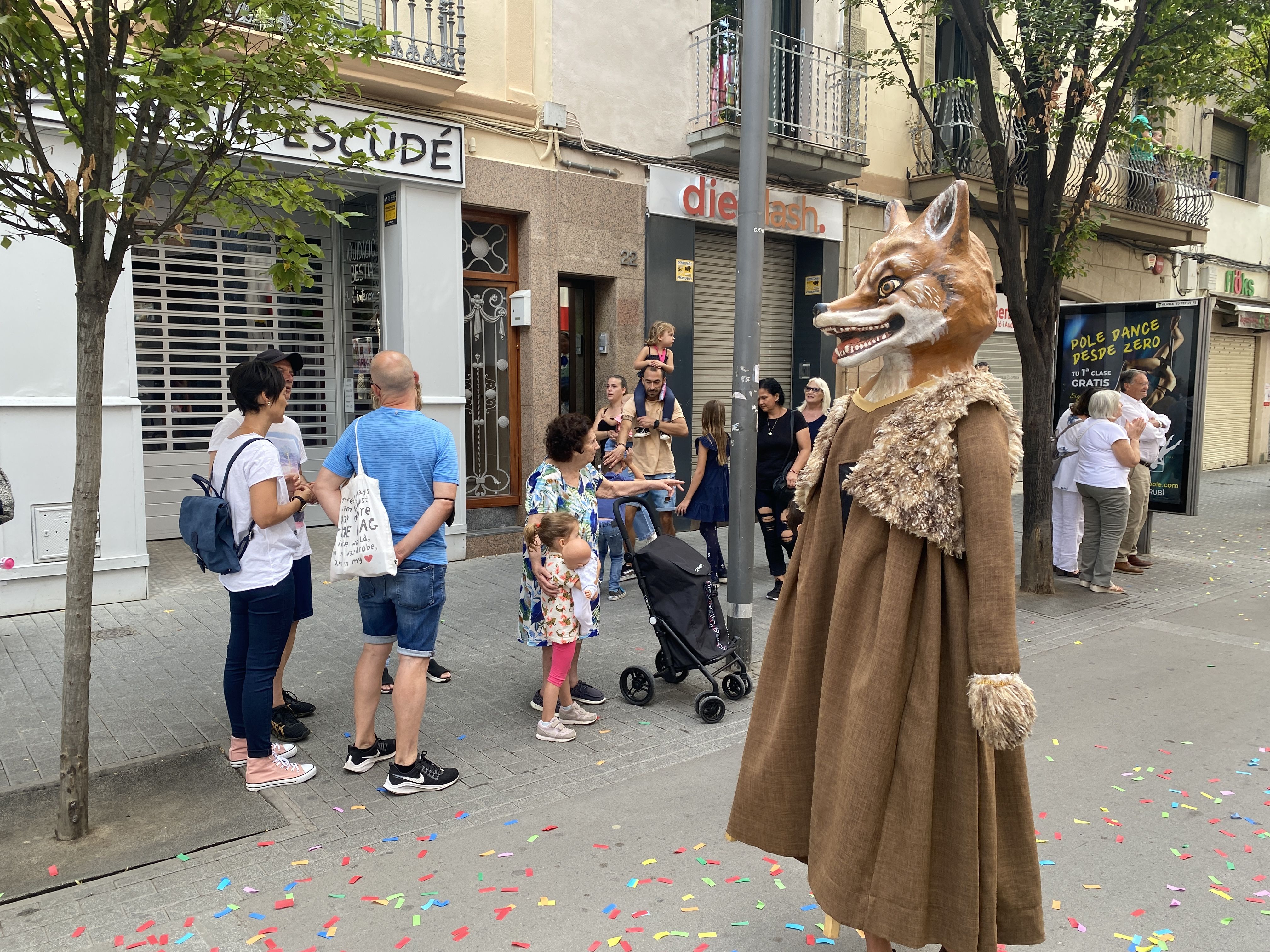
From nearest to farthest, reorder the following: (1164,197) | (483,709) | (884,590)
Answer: (884,590) < (483,709) < (1164,197)

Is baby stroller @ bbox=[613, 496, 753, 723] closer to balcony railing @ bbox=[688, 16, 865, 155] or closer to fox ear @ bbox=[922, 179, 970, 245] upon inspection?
fox ear @ bbox=[922, 179, 970, 245]

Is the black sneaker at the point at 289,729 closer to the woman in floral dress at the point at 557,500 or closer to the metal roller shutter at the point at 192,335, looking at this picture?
the woman in floral dress at the point at 557,500

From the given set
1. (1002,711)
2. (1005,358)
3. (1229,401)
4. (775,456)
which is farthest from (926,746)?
(1229,401)

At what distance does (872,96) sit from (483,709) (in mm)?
10765

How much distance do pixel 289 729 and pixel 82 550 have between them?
1.49 m

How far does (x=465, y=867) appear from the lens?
3.49 meters

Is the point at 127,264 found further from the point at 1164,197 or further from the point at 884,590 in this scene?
the point at 1164,197

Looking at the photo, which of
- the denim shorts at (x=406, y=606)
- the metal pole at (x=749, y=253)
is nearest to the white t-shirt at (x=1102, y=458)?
the metal pole at (x=749, y=253)

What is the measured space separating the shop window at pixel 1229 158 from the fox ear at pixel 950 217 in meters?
20.2

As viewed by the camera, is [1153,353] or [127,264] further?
[1153,353]

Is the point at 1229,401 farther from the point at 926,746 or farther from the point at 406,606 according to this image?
the point at 926,746

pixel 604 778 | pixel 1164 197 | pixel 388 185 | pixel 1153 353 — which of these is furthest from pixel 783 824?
pixel 1164 197

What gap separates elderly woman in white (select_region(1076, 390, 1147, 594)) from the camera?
27.0 feet

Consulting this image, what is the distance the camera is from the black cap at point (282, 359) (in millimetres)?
4457
